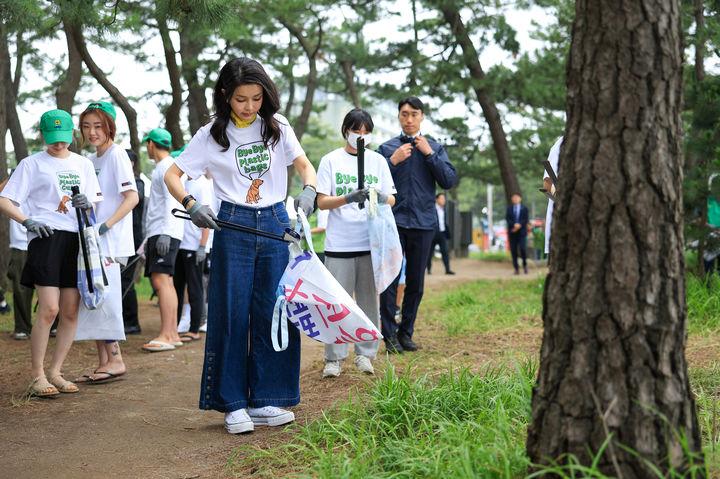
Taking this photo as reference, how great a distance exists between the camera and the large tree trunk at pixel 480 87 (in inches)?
705

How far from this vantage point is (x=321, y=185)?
577 centimetres

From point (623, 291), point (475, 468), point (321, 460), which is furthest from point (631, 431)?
point (321, 460)

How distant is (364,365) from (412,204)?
4.94ft

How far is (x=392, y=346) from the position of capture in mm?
6500

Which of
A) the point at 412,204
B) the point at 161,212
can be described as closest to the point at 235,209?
the point at 412,204

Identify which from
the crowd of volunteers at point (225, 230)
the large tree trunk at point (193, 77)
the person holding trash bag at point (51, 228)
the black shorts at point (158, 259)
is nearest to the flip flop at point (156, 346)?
the crowd of volunteers at point (225, 230)

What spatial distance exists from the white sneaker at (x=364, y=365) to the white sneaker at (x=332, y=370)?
14 cm

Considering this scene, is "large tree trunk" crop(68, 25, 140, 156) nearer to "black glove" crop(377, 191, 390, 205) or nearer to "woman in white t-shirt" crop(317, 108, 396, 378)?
"woman in white t-shirt" crop(317, 108, 396, 378)

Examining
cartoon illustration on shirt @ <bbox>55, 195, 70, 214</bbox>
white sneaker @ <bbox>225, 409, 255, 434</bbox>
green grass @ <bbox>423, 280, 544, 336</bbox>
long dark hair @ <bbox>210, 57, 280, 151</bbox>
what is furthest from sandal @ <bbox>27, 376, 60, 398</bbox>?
green grass @ <bbox>423, 280, 544, 336</bbox>

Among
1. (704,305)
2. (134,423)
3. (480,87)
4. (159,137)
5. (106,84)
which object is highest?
(480,87)

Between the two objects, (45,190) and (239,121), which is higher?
(239,121)

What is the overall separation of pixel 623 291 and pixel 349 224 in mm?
3375

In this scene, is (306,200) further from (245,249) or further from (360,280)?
(360,280)

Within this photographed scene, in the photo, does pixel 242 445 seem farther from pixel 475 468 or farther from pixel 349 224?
pixel 349 224
